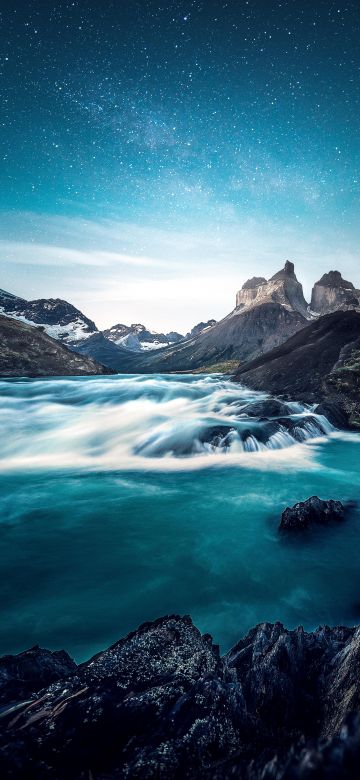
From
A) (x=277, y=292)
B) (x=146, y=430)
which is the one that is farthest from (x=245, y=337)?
(x=146, y=430)

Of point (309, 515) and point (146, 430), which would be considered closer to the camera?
point (309, 515)

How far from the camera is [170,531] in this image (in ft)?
31.2

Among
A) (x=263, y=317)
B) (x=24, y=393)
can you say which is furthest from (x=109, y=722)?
(x=263, y=317)

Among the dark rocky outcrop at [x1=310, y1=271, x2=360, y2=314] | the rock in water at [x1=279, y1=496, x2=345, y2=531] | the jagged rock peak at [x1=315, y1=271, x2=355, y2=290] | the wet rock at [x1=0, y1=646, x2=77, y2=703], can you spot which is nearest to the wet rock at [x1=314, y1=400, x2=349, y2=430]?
the rock in water at [x1=279, y1=496, x2=345, y2=531]

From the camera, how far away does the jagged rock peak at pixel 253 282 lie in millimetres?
174875

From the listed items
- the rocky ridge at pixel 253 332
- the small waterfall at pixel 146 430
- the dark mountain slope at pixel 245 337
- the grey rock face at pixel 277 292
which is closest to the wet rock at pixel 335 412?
the small waterfall at pixel 146 430

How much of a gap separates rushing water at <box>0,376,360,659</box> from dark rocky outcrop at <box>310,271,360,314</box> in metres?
154

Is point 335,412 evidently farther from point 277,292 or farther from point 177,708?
point 277,292

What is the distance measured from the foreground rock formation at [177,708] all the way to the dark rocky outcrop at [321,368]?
62.8 ft

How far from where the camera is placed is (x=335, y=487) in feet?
41.3

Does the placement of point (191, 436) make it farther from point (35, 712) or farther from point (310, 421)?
point (35, 712)

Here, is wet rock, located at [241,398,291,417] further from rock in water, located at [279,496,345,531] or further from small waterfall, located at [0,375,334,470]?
rock in water, located at [279,496,345,531]

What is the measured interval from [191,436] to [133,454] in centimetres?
323

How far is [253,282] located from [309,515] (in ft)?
605
